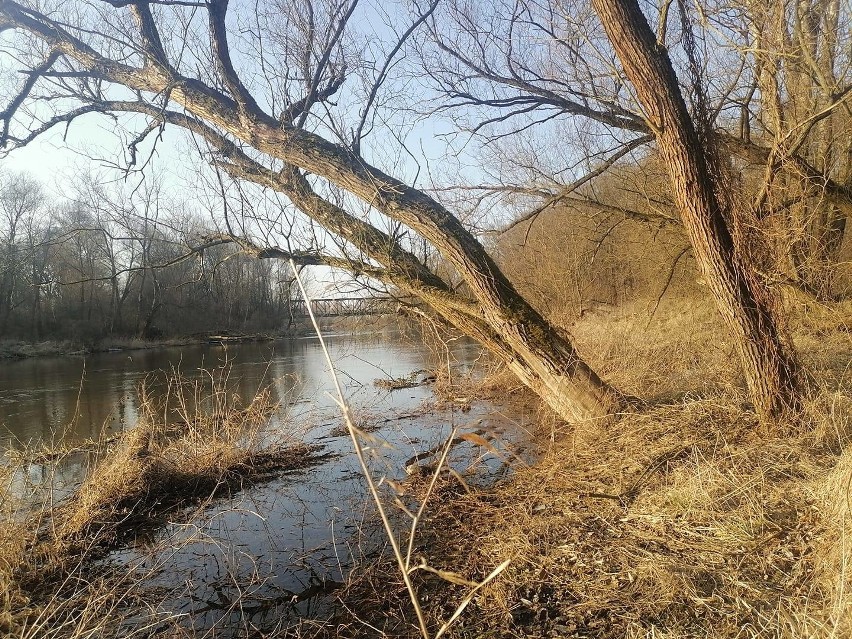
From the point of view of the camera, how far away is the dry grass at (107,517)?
3.16 meters

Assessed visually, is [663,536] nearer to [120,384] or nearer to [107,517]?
[107,517]

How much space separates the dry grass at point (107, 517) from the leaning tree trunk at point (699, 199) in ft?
15.6

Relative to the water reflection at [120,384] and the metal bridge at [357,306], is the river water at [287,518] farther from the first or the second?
the metal bridge at [357,306]

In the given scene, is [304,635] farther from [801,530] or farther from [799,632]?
[801,530]

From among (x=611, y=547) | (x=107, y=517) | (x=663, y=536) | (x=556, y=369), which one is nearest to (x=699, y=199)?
(x=556, y=369)

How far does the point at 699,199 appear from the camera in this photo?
4449 mm

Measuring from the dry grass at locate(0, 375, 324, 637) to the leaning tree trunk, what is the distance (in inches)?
188

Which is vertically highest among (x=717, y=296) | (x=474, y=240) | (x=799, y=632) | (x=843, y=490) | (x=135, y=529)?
(x=474, y=240)

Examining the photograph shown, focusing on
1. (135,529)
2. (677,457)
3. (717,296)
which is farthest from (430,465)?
(717,296)

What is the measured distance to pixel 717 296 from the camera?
14.9 ft

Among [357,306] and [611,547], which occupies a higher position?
[357,306]

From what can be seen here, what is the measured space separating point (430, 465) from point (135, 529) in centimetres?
280

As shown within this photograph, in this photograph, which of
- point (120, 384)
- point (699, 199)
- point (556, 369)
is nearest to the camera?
point (699, 199)

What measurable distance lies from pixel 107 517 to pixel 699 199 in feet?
19.6
